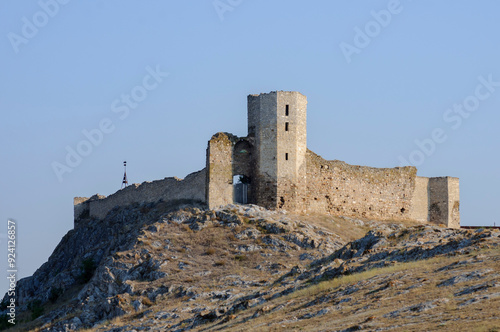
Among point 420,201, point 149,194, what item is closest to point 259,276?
point 149,194

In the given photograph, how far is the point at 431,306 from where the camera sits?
20.2m

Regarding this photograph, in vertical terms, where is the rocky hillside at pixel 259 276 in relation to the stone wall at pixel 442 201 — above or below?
below

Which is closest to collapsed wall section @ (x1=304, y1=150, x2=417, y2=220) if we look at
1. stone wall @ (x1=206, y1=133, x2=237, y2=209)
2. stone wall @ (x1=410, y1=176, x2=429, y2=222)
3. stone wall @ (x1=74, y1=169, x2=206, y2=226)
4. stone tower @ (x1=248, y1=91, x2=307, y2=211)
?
stone wall @ (x1=410, y1=176, x2=429, y2=222)

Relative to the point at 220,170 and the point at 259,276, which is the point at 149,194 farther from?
the point at 259,276

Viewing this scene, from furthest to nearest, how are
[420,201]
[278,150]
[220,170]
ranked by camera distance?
[420,201], [220,170], [278,150]

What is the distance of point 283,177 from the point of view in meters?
44.3

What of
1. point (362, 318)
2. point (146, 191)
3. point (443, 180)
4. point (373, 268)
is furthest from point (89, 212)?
point (362, 318)

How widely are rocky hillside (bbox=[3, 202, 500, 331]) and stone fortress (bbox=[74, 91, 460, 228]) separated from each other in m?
1.16

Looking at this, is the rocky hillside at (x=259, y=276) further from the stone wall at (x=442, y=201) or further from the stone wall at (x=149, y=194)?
the stone wall at (x=442, y=201)

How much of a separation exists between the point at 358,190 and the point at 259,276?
1396cm

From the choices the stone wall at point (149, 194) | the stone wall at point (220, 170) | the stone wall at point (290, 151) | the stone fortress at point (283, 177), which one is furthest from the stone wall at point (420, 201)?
the stone wall at point (149, 194)

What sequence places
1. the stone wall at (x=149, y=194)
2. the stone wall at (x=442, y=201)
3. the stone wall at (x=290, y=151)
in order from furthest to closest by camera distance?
the stone wall at (x=442, y=201) < the stone wall at (x=149, y=194) < the stone wall at (x=290, y=151)

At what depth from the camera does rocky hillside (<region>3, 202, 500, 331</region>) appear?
21422 millimetres

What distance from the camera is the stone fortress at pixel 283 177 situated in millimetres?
44344
